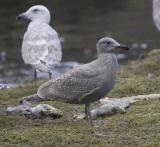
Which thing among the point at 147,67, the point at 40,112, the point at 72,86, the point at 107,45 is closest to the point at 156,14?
the point at 147,67

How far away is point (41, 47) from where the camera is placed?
11602 millimetres

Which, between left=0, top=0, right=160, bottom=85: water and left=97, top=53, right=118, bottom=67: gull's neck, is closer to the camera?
left=97, top=53, right=118, bottom=67: gull's neck

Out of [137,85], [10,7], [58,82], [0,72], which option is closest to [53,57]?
[137,85]

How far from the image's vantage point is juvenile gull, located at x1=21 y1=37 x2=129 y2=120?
869 cm

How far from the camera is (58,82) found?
29.8 ft

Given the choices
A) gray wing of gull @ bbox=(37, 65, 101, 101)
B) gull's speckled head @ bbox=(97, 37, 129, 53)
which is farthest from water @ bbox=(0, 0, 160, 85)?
gull's speckled head @ bbox=(97, 37, 129, 53)

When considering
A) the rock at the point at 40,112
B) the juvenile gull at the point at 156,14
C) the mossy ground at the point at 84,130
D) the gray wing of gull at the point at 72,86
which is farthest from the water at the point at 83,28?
the gray wing of gull at the point at 72,86

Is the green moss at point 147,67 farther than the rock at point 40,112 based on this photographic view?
Yes

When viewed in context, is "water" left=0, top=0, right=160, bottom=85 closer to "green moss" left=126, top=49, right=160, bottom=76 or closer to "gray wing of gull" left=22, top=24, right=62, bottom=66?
"green moss" left=126, top=49, right=160, bottom=76

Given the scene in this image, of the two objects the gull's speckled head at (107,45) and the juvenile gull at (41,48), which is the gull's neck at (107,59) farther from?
the juvenile gull at (41,48)

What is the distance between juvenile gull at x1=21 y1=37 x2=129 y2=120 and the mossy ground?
34 centimetres

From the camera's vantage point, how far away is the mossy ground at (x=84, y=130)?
8008 mm

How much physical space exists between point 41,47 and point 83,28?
40.1 feet

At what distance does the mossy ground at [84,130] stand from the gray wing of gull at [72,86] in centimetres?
36
